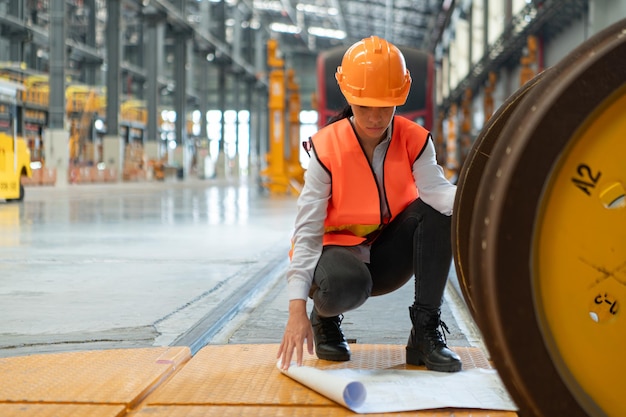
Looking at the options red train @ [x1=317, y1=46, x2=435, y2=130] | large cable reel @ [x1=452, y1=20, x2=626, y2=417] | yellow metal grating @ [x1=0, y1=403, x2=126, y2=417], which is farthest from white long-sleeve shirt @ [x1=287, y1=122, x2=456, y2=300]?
red train @ [x1=317, y1=46, x2=435, y2=130]

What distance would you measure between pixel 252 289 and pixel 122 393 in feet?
8.53

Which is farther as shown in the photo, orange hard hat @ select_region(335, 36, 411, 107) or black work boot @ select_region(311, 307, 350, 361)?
black work boot @ select_region(311, 307, 350, 361)

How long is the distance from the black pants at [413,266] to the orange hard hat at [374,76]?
437 mm

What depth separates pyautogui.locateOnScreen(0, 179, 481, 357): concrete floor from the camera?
3.77 metres

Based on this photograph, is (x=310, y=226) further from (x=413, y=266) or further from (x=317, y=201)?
(x=413, y=266)

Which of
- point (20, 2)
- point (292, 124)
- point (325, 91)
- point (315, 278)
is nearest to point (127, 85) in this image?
point (20, 2)

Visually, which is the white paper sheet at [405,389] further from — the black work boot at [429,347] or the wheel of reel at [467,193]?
the wheel of reel at [467,193]

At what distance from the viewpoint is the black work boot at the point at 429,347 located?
9.67 feet

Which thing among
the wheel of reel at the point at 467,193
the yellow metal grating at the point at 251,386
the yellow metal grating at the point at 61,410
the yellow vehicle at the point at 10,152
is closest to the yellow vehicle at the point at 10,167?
the yellow vehicle at the point at 10,152

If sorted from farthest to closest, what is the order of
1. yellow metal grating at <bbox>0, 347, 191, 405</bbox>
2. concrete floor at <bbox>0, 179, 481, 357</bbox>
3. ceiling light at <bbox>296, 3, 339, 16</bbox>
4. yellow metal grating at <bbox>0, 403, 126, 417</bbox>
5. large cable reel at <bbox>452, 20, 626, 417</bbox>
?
ceiling light at <bbox>296, 3, 339, 16</bbox>, concrete floor at <bbox>0, 179, 481, 357</bbox>, yellow metal grating at <bbox>0, 347, 191, 405</bbox>, yellow metal grating at <bbox>0, 403, 126, 417</bbox>, large cable reel at <bbox>452, 20, 626, 417</bbox>

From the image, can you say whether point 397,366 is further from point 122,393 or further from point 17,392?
point 17,392

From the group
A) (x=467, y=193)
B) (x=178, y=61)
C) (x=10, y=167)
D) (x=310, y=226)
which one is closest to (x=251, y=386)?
(x=310, y=226)

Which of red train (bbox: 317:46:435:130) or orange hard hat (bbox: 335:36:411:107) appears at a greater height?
red train (bbox: 317:46:435:130)

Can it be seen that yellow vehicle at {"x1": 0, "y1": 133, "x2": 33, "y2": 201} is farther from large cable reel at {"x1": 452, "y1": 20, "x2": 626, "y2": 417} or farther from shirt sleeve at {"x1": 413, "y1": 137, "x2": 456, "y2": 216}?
large cable reel at {"x1": 452, "y1": 20, "x2": 626, "y2": 417}
